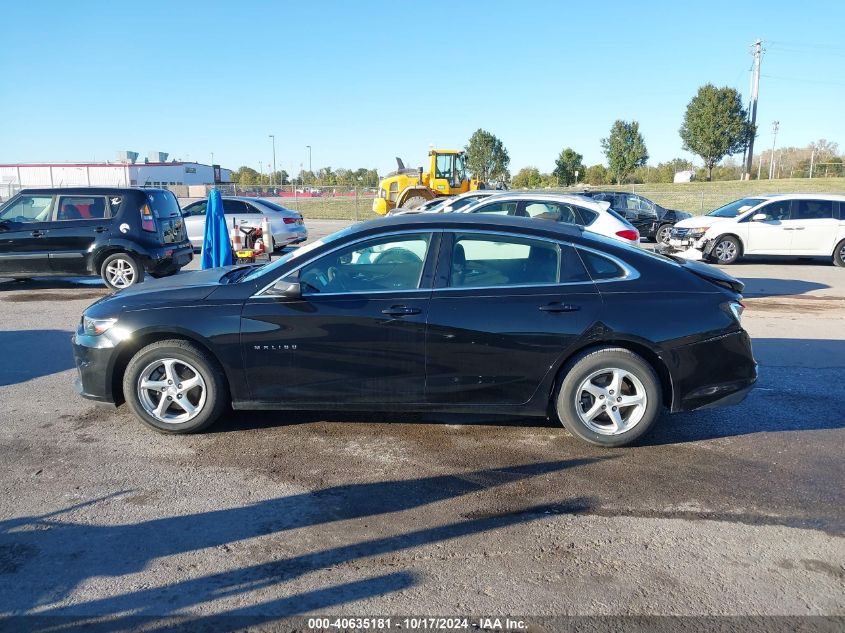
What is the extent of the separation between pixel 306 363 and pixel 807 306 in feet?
28.3

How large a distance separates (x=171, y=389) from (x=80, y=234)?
7.64 metres

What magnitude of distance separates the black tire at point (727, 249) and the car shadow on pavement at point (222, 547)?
42.3 feet

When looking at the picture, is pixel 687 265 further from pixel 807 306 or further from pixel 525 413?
pixel 807 306

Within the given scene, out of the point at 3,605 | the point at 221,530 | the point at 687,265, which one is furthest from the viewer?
the point at 687,265

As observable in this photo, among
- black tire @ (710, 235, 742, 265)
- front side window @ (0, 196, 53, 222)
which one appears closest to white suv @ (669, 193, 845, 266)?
black tire @ (710, 235, 742, 265)

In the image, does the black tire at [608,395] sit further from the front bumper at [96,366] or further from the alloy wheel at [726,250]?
the alloy wheel at [726,250]

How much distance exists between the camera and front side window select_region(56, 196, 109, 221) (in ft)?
36.2

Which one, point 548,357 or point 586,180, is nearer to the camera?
point 548,357

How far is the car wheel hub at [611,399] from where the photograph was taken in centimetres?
454

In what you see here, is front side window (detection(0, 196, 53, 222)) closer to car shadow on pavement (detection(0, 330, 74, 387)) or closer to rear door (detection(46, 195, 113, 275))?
rear door (detection(46, 195, 113, 275))

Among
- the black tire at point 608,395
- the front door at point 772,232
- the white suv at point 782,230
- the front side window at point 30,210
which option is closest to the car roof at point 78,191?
the front side window at point 30,210

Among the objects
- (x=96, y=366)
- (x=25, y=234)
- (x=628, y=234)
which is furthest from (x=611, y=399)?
(x=25, y=234)

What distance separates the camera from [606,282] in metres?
4.60

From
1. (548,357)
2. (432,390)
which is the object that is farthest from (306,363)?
(548,357)
